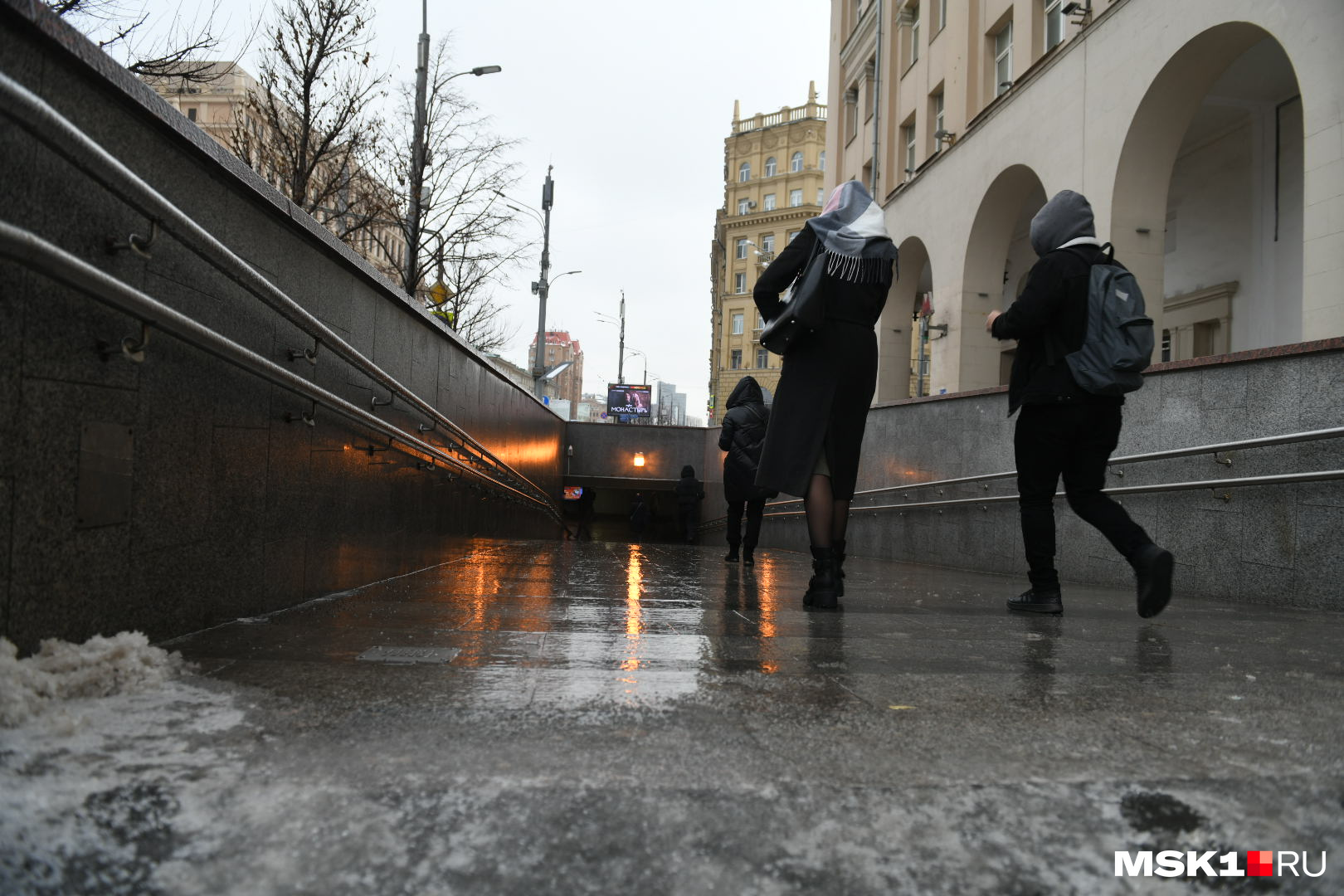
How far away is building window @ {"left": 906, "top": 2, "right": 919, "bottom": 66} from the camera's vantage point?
746 inches

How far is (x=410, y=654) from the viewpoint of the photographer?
2512mm

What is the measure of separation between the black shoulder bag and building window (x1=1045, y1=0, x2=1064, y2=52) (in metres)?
10.9

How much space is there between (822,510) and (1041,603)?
3.47 ft

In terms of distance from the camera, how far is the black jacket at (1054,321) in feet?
12.7

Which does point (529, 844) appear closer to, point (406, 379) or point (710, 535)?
point (406, 379)

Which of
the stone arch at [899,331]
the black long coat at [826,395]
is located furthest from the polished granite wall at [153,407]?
the stone arch at [899,331]

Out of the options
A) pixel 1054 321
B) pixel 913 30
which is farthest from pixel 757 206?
pixel 1054 321

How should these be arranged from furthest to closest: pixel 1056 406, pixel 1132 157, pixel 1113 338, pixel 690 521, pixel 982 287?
pixel 690 521, pixel 982 287, pixel 1132 157, pixel 1056 406, pixel 1113 338

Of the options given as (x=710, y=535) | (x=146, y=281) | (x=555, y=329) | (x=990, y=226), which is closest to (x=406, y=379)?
(x=146, y=281)

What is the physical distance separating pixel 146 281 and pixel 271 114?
1172 centimetres

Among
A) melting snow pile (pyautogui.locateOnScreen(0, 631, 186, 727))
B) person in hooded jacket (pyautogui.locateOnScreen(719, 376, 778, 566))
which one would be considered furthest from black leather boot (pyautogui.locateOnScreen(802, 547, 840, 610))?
person in hooded jacket (pyautogui.locateOnScreen(719, 376, 778, 566))

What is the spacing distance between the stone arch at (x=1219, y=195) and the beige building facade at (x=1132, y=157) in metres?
0.03

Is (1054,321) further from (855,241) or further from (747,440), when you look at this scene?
(747,440)

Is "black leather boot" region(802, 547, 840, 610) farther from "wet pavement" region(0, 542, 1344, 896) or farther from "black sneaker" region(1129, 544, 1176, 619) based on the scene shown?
"black sneaker" region(1129, 544, 1176, 619)
